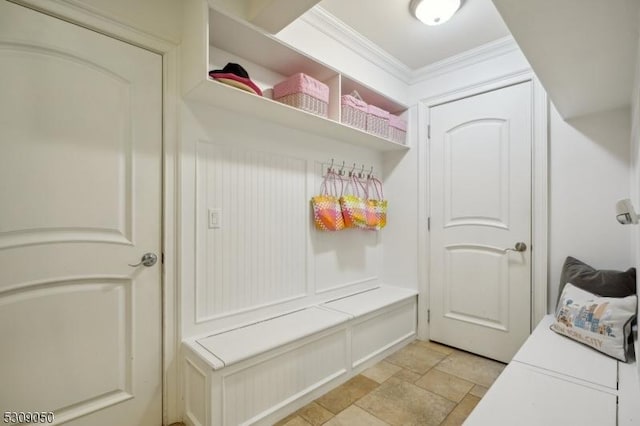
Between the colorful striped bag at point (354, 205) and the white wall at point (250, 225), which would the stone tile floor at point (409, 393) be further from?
the colorful striped bag at point (354, 205)

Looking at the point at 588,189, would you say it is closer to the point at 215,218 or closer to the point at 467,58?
the point at 467,58

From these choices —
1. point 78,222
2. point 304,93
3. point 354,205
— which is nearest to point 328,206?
point 354,205

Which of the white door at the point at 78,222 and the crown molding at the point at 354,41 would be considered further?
the crown molding at the point at 354,41

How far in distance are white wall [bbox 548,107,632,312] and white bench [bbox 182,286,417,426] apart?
4.42ft

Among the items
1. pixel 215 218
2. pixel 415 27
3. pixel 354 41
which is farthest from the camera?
pixel 354 41

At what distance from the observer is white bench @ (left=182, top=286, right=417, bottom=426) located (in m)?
1.47

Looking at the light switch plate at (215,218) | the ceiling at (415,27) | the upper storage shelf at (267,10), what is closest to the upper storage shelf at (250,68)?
the upper storage shelf at (267,10)

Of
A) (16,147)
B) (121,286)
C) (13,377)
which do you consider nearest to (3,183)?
(16,147)

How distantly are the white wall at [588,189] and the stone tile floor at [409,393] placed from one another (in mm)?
783

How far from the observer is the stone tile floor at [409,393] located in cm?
170

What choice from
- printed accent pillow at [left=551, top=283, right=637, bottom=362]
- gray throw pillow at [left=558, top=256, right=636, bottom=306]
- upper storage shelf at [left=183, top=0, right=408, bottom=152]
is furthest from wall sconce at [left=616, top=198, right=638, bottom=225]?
upper storage shelf at [left=183, top=0, right=408, bottom=152]

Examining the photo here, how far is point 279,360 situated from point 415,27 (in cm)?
234

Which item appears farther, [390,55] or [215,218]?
[390,55]

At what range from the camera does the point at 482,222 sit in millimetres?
2432
